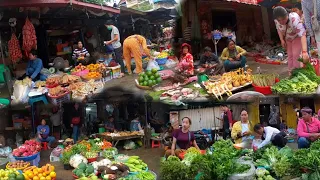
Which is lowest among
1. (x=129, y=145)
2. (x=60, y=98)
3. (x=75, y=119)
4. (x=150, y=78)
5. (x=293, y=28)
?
(x=129, y=145)

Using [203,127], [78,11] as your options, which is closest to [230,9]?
[203,127]

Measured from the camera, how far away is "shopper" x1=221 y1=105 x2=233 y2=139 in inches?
130

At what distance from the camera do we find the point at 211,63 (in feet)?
10.5

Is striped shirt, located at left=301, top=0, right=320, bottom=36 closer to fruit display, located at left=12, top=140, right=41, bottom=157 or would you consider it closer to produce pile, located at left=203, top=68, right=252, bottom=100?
produce pile, located at left=203, top=68, right=252, bottom=100

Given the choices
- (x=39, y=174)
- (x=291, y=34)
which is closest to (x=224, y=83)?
(x=291, y=34)

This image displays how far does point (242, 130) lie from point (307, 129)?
557 millimetres

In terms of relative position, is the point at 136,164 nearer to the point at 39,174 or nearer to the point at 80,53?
the point at 39,174

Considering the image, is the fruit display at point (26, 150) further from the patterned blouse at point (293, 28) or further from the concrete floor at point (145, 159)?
the patterned blouse at point (293, 28)

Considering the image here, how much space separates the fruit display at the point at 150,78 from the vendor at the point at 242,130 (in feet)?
2.37

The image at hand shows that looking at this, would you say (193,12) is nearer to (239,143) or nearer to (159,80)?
(159,80)

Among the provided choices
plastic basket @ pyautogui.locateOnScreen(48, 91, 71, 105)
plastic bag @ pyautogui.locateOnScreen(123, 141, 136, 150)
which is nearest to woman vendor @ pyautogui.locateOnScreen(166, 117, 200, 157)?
plastic bag @ pyautogui.locateOnScreen(123, 141, 136, 150)

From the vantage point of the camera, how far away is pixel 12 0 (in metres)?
3.85

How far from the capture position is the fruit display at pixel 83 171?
13.9ft

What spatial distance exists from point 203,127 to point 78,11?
1687 mm
